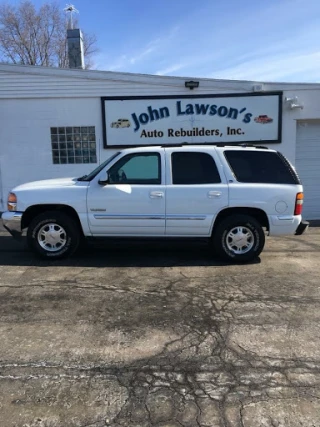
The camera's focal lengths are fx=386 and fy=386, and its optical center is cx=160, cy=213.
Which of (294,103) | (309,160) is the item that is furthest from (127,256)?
(309,160)

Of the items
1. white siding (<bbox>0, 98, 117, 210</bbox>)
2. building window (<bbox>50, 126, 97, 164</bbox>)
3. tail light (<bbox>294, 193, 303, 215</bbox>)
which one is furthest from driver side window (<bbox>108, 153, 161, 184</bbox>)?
building window (<bbox>50, 126, 97, 164</bbox>)

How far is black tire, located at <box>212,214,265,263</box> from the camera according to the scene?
243 inches

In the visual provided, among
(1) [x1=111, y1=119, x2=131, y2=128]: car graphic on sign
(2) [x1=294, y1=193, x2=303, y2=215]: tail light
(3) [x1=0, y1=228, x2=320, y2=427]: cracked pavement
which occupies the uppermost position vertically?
(1) [x1=111, y1=119, x2=131, y2=128]: car graphic on sign

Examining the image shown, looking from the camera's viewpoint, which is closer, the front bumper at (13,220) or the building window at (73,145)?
the front bumper at (13,220)

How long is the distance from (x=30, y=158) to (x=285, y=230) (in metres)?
7.81

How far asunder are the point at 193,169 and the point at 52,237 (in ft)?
8.33

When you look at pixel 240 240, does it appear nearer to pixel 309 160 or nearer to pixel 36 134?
pixel 309 160

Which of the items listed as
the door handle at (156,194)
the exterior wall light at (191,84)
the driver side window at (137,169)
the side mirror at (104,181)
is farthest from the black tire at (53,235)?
the exterior wall light at (191,84)

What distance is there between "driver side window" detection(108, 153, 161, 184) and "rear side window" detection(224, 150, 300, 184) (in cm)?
118

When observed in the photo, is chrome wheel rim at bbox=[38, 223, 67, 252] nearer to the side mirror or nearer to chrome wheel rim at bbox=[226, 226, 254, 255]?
the side mirror

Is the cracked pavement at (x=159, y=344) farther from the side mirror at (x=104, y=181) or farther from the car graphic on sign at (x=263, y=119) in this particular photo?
the car graphic on sign at (x=263, y=119)

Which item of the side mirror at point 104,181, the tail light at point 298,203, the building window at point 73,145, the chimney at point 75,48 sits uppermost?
the chimney at point 75,48

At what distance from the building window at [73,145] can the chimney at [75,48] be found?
270 cm

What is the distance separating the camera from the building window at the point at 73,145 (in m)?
11.1
